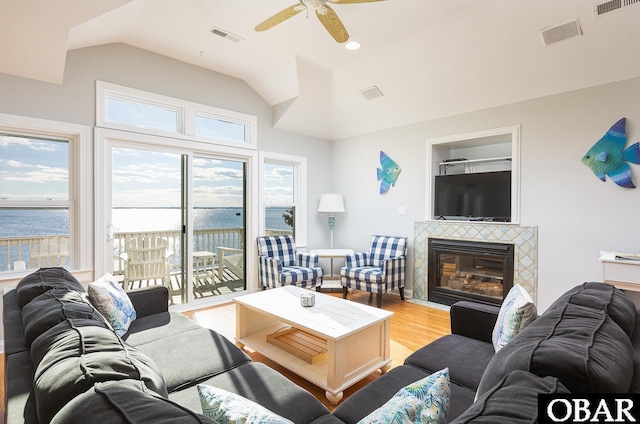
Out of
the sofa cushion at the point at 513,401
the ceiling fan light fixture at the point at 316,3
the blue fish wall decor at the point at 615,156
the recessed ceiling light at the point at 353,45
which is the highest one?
the recessed ceiling light at the point at 353,45

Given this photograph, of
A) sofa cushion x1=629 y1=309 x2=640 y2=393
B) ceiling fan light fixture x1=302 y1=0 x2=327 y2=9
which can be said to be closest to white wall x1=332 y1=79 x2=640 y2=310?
sofa cushion x1=629 y1=309 x2=640 y2=393

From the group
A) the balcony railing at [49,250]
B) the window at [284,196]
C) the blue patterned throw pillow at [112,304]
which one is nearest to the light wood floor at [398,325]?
the balcony railing at [49,250]

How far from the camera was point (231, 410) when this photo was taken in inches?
31.4

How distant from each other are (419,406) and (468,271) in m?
3.91

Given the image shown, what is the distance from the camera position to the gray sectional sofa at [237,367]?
0.70 m

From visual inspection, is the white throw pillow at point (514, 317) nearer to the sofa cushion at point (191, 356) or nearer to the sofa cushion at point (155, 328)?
the sofa cushion at point (191, 356)

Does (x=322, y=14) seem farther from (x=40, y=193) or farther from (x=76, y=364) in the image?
(x=40, y=193)

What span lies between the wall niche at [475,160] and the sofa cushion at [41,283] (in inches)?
159

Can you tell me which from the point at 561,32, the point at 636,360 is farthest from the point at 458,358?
the point at 561,32

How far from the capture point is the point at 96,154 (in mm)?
3393

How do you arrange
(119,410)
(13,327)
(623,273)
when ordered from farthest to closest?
(623,273) < (13,327) < (119,410)

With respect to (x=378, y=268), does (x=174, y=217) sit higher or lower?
higher

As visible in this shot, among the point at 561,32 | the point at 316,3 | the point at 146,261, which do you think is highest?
the point at 561,32

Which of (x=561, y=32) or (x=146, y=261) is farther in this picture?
(x=146, y=261)
